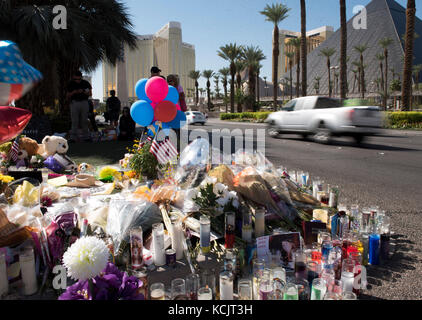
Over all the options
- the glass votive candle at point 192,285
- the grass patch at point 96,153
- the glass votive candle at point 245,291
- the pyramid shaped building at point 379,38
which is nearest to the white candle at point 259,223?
the glass votive candle at point 245,291

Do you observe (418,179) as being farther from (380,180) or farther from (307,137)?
(307,137)

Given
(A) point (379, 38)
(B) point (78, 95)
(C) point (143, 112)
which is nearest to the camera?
(C) point (143, 112)

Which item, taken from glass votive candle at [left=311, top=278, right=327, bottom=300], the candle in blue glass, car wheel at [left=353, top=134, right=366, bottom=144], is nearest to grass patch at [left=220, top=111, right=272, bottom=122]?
car wheel at [left=353, top=134, right=366, bottom=144]

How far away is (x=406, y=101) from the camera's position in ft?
56.0

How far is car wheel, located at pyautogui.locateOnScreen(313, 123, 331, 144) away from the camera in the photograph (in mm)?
11185

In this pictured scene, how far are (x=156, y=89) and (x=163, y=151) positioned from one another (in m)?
1.00

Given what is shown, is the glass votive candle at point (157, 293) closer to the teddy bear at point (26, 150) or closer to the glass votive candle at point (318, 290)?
the glass votive candle at point (318, 290)

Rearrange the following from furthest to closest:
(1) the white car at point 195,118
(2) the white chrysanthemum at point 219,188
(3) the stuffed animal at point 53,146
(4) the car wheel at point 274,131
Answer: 1. (1) the white car at point 195,118
2. (4) the car wheel at point 274,131
3. (3) the stuffed animal at point 53,146
4. (2) the white chrysanthemum at point 219,188

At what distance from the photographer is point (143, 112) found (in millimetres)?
5188

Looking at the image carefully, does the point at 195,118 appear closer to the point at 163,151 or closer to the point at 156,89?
the point at 156,89

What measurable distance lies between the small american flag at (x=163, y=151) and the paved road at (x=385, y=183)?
2.67 meters

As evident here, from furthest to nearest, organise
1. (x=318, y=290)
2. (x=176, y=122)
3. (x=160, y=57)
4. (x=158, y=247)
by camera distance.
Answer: (x=160, y=57)
(x=176, y=122)
(x=158, y=247)
(x=318, y=290)

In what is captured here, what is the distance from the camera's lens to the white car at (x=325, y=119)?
1048 cm

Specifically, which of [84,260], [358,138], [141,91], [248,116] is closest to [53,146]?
[141,91]
